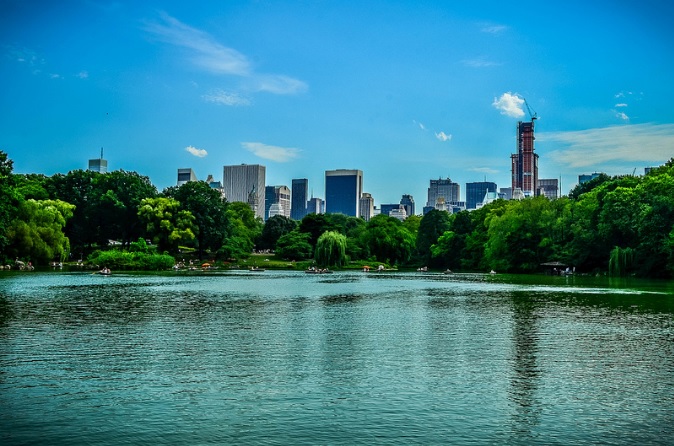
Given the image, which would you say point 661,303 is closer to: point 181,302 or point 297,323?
point 297,323

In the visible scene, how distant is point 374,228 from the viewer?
111000 millimetres

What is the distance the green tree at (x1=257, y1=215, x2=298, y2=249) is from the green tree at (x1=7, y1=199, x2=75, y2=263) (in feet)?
207

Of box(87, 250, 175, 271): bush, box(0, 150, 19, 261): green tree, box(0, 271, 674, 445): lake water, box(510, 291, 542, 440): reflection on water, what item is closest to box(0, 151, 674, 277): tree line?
box(0, 150, 19, 261): green tree

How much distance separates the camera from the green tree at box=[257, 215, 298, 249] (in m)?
129

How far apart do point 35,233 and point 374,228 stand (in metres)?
61.1

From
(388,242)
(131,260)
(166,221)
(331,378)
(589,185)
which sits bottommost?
(331,378)

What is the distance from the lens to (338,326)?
2216 cm

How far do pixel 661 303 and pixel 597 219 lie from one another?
136ft

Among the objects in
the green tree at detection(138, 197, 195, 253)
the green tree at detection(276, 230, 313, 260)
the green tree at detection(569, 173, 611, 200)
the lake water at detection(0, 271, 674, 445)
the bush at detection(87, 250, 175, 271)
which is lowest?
the lake water at detection(0, 271, 674, 445)

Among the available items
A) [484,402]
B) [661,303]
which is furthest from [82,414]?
[661,303]

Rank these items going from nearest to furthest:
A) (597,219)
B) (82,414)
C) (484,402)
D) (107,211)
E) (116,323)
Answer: (82,414)
(484,402)
(116,323)
(597,219)
(107,211)

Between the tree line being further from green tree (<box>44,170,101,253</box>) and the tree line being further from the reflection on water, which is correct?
the reflection on water

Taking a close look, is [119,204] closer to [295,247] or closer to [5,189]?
[295,247]

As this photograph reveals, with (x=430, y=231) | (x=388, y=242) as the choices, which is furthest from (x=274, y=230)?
(x=430, y=231)
